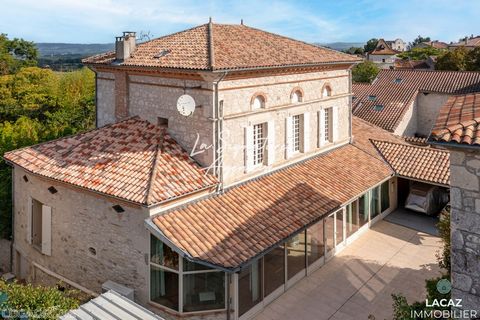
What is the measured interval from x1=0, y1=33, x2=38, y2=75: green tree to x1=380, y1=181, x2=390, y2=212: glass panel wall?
166 feet

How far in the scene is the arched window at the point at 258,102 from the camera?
15119 mm

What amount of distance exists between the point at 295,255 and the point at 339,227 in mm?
3208

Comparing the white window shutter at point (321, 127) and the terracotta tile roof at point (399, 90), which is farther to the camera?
the terracotta tile roof at point (399, 90)

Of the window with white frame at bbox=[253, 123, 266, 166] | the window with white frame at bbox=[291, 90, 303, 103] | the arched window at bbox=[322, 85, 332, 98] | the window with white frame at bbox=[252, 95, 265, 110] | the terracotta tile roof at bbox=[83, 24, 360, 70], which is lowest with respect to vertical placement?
the window with white frame at bbox=[253, 123, 266, 166]

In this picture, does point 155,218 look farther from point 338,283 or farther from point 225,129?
point 338,283

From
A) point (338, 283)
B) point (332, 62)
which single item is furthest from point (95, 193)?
point (332, 62)

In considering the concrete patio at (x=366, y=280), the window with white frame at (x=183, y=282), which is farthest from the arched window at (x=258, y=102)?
the concrete patio at (x=366, y=280)

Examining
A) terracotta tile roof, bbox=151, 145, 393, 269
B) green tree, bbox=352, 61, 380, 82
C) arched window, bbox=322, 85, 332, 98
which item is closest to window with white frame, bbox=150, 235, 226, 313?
terracotta tile roof, bbox=151, 145, 393, 269

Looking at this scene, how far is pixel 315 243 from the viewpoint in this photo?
50.6ft

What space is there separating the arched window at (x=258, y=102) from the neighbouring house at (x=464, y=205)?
8.08m

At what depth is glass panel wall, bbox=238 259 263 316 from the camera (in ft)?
40.3

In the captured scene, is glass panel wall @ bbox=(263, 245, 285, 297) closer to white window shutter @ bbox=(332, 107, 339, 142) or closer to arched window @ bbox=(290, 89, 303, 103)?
arched window @ bbox=(290, 89, 303, 103)

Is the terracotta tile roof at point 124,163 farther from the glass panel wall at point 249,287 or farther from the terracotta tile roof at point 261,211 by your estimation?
the glass panel wall at point 249,287

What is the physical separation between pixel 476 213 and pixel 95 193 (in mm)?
9997
